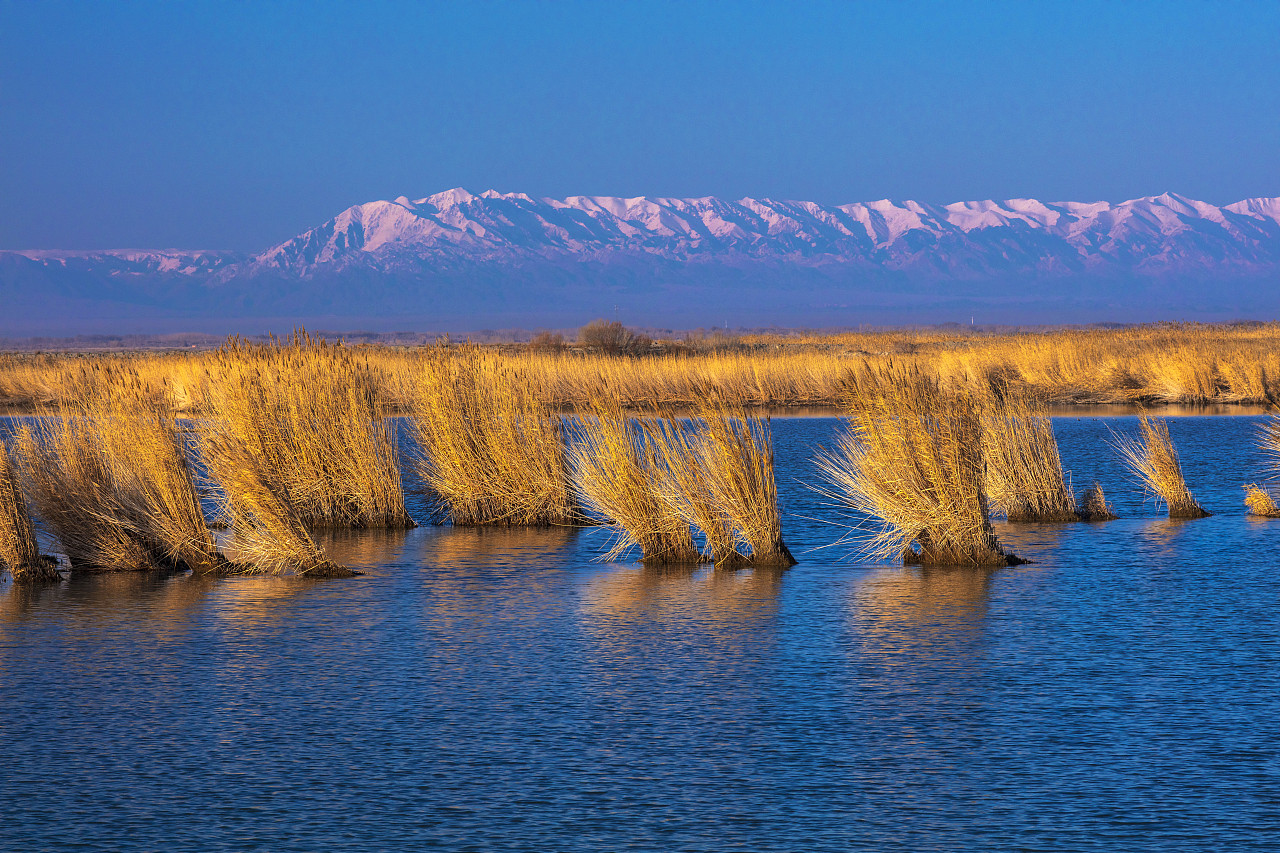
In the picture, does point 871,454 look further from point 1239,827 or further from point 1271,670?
point 1239,827

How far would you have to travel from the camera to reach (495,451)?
15648mm

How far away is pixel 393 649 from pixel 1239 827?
5.29 metres

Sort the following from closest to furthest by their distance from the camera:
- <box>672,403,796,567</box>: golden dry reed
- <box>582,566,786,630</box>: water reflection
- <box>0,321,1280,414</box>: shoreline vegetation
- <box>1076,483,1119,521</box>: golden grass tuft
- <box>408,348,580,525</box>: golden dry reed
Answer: <box>582,566,786,630</box>: water reflection, <box>672,403,796,567</box>: golden dry reed, <box>1076,483,1119,521</box>: golden grass tuft, <box>408,348,580,525</box>: golden dry reed, <box>0,321,1280,414</box>: shoreline vegetation

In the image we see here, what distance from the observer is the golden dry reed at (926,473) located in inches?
475

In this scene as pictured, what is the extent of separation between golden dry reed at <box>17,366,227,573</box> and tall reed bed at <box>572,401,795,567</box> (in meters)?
3.71

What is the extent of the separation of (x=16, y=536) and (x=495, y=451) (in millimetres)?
5395

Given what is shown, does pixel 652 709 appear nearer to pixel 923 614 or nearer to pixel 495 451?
pixel 923 614

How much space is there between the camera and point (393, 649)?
8914 millimetres

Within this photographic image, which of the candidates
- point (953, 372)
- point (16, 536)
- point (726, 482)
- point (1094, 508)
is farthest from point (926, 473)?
point (953, 372)

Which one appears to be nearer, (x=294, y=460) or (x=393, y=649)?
(x=393, y=649)

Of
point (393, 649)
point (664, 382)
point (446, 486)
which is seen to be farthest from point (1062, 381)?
point (393, 649)

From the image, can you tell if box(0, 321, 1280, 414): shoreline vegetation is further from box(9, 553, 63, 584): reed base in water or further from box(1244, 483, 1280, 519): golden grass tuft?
box(9, 553, 63, 584): reed base in water

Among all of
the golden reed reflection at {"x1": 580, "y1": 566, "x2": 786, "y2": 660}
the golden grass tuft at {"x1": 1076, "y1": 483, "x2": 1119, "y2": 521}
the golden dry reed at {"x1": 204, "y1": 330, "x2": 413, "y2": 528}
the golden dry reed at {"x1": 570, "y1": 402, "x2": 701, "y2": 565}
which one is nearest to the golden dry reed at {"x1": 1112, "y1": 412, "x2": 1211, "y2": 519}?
the golden grass tuft at {"x1": 1076, "y1": 483, "x2": 1119, "y2": 521}

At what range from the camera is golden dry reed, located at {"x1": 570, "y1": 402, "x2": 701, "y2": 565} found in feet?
41.7
